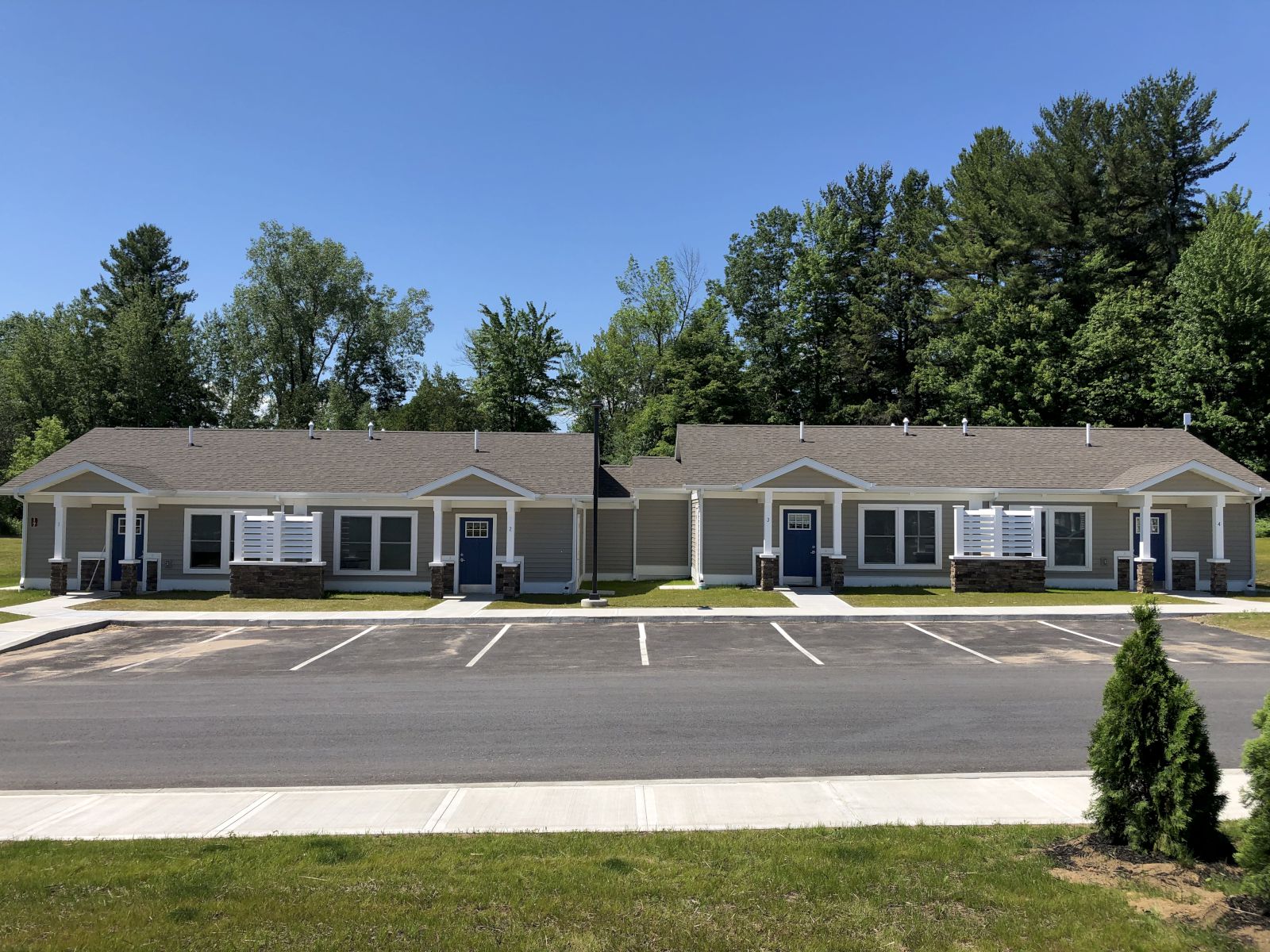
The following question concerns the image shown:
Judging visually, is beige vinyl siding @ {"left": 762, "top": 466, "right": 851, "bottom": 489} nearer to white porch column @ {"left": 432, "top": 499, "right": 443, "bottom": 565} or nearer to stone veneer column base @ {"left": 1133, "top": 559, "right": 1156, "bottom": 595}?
stone veneer column base @ {"left": 1133, "top": 559, "right": 1156, "bottom": 595}

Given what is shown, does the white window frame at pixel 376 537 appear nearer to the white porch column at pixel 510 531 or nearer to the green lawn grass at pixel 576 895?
the white porch column at pixel 510 531

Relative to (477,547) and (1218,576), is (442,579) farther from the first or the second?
A: (1218,576)

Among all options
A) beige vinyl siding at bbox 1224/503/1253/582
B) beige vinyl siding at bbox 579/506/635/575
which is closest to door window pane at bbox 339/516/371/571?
beige vinyl siding at bbox 579/506/635/575

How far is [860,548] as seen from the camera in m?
26.3

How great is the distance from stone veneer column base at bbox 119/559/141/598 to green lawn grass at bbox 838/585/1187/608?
20.2 m

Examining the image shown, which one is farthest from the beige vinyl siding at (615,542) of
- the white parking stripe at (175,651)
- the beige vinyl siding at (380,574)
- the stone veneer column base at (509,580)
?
the white parking stripe at (175,651)

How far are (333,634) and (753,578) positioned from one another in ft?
42.3

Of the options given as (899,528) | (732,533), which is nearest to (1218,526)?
(899,528)

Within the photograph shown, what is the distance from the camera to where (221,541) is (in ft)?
83.0

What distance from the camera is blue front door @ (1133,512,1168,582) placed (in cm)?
2591

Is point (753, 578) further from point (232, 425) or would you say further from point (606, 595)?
point (232, 425)

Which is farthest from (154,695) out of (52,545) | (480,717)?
(52,545)

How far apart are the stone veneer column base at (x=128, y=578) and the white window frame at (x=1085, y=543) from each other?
27318 mm

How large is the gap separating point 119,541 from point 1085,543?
29.6 metres
